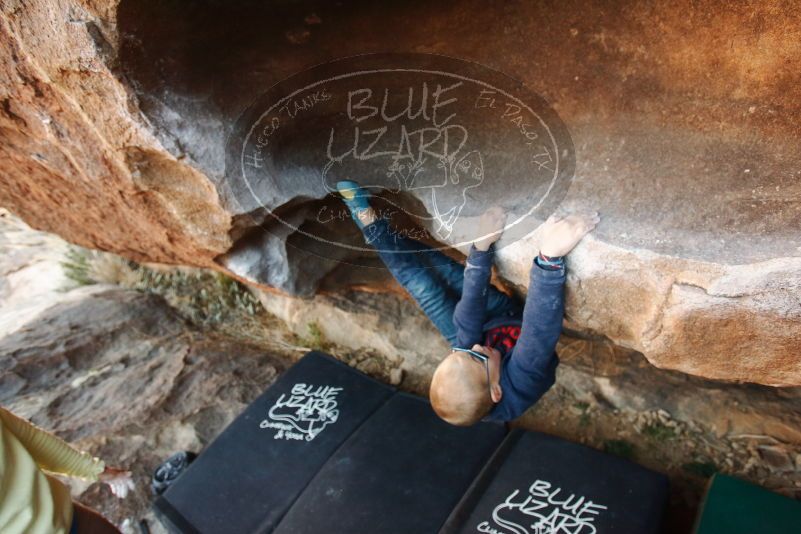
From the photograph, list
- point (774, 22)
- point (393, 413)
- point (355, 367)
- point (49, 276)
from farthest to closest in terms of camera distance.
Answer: point (49, 276), point (355, 367), point (393, 413), point (774, 22)

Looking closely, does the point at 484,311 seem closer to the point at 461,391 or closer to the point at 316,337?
the point at 461,391

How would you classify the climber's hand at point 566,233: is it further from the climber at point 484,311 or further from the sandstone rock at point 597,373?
the sandstone rock at point 597,373

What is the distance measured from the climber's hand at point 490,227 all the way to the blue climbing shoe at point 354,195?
38 cm

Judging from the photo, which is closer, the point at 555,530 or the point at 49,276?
the point at 555,530

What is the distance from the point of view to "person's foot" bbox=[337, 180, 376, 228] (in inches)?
61.7

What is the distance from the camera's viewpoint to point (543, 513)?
4.96ft

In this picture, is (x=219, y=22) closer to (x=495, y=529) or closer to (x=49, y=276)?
(x=495, y=529)

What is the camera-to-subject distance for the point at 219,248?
158 centimetres

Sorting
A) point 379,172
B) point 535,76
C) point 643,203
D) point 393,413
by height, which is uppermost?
point 535,76

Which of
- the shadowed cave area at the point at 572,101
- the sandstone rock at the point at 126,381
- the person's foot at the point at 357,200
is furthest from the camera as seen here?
the sandstone rock at the point at 126,381

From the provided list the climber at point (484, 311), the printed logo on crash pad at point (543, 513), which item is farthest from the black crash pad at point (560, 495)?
the climber at point (484, 311)

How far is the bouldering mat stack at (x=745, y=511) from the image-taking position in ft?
4.41

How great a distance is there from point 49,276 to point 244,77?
2.32 m

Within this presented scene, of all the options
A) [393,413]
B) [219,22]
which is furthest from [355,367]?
[219,22]
